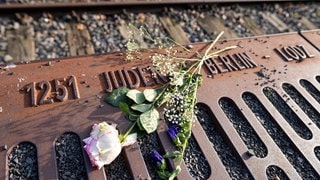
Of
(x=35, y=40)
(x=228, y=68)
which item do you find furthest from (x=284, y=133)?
(x=35, y=40)

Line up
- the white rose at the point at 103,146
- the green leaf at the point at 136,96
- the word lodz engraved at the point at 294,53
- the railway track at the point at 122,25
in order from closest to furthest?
the white rose at the point at 103,146 → the green leaf at the point at 136,96 → the word lodz engraved at the point at 294,53 → the railway track at the point at 122,25

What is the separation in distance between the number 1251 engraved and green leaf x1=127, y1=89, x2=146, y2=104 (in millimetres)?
201

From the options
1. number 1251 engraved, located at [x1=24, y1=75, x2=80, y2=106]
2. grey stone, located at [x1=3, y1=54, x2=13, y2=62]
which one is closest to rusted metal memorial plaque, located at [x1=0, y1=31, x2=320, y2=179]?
number 1251 engraved, located at [x1=24, y1=75, x2=80, y2=106]

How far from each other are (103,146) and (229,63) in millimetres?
763

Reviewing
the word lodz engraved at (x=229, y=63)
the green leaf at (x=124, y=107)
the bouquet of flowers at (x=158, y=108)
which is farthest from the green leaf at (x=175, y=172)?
the word lodz engraved at (x=229, y=63)

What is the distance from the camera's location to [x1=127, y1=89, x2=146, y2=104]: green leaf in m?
1.43

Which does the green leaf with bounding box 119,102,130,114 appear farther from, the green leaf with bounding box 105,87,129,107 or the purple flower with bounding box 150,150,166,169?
the purple flower with bounding box 150,150,166,169

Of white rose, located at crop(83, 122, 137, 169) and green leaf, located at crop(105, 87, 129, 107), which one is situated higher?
green leaf, located at crop(105, 87, 129, 107)

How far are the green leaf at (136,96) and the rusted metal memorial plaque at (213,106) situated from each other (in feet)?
0.23

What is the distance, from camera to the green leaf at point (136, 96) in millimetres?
1430

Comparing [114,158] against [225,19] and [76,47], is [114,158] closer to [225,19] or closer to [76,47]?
[76,47]

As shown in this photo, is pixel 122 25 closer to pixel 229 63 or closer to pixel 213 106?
pixel 229 63

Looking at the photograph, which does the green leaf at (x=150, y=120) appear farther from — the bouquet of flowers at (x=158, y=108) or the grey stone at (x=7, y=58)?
the grey stone at (x=7, y=58)

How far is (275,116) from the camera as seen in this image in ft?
5.11
